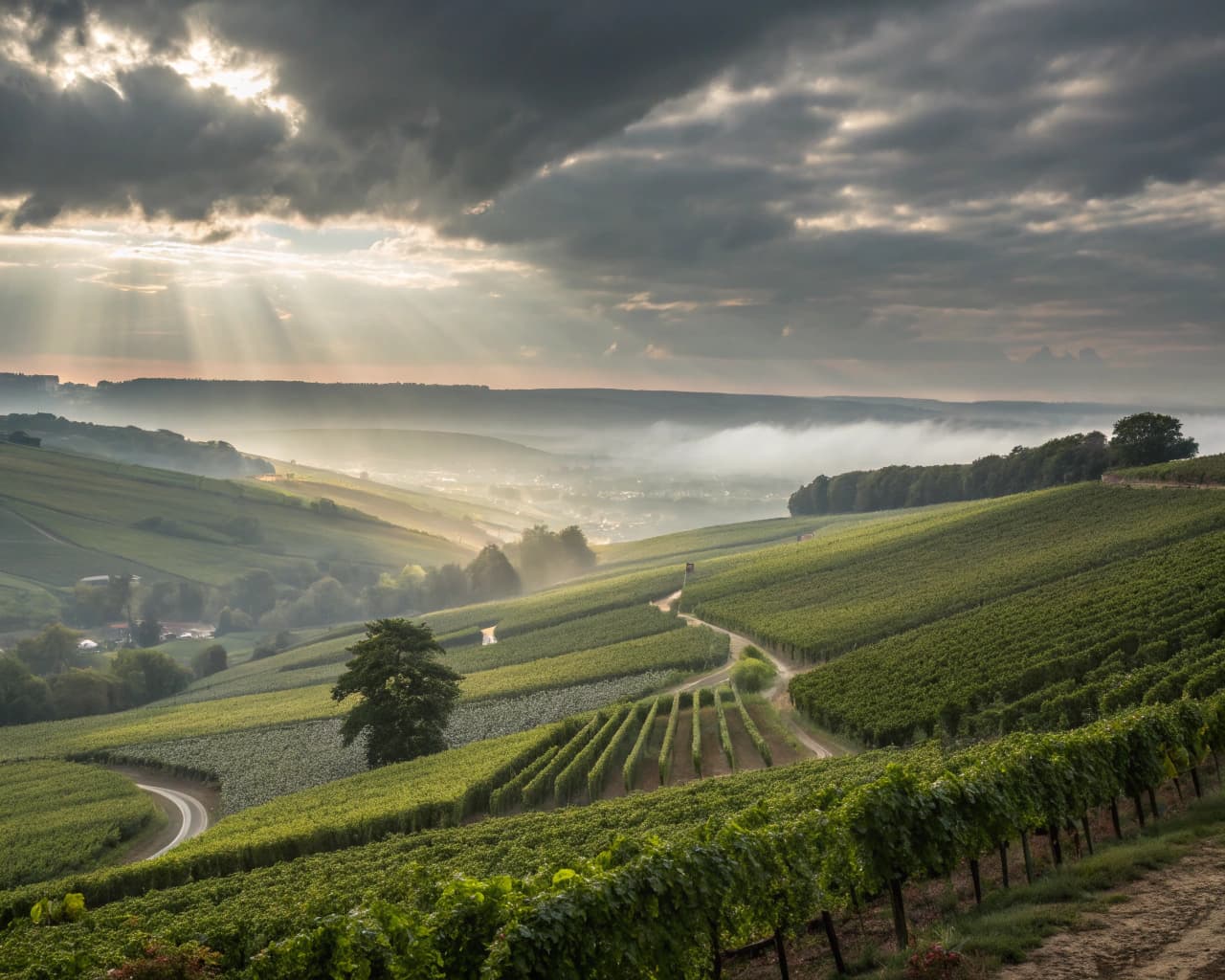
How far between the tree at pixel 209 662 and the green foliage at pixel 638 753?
99.0 meters

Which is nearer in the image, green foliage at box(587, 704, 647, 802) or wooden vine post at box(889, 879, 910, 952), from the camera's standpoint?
wooden vine post at box(889, 879, 910, 952)

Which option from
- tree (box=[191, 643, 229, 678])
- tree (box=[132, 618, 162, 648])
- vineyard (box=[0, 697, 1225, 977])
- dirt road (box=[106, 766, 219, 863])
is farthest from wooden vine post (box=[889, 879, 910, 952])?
tree (box=[132, 618, 162, 648])

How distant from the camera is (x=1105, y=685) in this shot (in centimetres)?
3584

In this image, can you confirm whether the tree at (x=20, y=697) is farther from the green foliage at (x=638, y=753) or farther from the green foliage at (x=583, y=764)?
the green foliage at (x=638, y=753)

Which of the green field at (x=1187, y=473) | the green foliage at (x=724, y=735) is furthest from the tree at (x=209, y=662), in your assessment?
the green field at (x=1187, y=473)

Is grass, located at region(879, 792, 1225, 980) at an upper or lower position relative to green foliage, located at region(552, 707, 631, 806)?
upper

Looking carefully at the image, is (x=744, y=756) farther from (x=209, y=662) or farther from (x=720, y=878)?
(x=209, y=662)

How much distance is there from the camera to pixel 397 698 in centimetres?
5600

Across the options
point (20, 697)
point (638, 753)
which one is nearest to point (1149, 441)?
point (638, 753)

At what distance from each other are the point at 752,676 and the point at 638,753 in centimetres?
1515

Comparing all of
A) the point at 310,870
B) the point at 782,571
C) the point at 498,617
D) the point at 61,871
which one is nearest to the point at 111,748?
the point at 61,871

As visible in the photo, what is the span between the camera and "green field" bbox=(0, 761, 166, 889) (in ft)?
135

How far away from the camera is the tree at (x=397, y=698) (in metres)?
56.0

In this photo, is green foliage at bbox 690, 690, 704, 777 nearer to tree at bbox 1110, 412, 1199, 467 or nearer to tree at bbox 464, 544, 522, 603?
tree at bbox 1110, 412, 1199, 467
